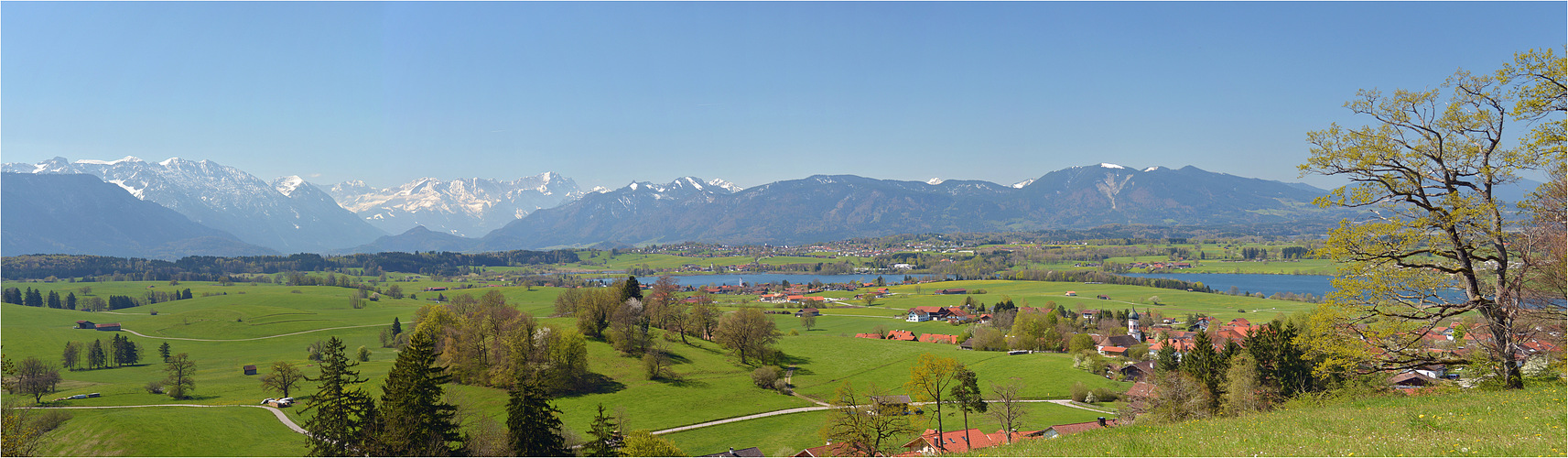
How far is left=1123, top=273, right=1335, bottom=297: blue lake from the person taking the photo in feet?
432

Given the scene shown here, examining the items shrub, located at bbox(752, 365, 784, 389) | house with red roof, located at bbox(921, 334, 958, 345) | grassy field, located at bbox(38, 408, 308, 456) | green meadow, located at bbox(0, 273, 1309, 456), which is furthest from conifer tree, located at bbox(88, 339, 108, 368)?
house with red roof, located at bbox(921, 334, 958, 345)

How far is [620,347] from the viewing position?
2272 inches

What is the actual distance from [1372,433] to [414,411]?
89.3ft

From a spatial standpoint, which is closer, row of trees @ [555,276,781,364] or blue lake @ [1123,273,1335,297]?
row of trees @ [555,276,781,364]

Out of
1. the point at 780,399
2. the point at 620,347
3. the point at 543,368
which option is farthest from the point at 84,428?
the point at 780,399

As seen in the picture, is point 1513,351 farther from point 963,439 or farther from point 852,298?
point 852,298

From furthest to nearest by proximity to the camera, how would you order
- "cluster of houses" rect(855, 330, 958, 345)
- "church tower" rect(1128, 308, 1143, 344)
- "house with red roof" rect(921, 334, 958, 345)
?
"cluster of houses" rect(855, 330, 958, 345)
"house with red roof" rect(921, 334, 958, 345)
"church tower" rect(1128, 308, 1143, 344)

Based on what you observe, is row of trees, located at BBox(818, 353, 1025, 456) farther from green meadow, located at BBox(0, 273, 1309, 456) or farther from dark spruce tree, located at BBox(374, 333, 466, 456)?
dark spruce tree, located at BBox(374, 333, 466, 456)

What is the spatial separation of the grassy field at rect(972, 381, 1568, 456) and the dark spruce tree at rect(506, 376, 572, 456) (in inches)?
756

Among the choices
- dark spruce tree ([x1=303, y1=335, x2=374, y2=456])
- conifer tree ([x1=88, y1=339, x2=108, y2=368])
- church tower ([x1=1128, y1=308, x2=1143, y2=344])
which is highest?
dark spruce tree ([x1=303, y1=335, x2=374, y2=456])

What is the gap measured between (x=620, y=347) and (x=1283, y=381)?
45803 millimetres

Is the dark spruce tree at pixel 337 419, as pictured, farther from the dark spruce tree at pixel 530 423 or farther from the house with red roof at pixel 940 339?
the house with red roof at pixel 940 339

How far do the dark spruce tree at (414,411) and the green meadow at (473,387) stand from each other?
39.0 feet

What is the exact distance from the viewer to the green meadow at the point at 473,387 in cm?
3972
